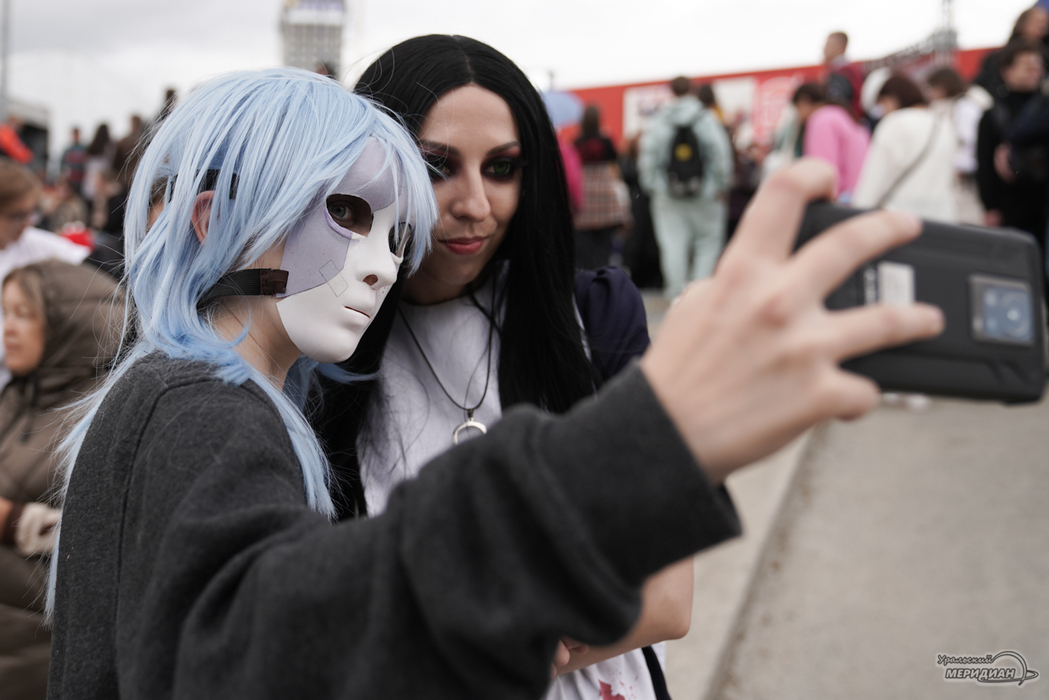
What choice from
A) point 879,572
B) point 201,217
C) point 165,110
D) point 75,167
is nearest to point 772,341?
point 201,217

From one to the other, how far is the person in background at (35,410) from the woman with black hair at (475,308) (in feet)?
2.63

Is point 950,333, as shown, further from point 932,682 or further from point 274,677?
point 932,682

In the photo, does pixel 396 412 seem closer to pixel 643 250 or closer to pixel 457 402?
pixel 457 402

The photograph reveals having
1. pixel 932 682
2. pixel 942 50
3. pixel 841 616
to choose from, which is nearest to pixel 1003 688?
pixel 932 682

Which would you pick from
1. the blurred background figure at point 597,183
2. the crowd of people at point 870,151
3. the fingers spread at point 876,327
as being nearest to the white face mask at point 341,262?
the fingers spread at point 876,327

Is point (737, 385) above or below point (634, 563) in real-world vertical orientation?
above

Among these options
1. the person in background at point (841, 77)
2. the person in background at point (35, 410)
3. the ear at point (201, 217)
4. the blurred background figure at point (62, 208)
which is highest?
the person in background at point (841, 77)

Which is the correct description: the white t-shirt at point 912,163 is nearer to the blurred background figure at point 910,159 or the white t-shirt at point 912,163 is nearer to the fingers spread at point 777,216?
the blurred background figure at point 910,159

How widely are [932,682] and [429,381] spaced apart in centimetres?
238

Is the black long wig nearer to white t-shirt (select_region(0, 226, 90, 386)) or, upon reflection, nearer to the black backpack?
white t-shirt (select_region(0, 226, 90, 386))

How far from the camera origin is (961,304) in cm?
73

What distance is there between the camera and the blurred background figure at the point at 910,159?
439 centimetres

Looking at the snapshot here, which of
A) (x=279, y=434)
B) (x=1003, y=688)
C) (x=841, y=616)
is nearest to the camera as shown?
(x=279, y=434)

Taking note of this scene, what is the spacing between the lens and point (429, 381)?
62.6 inches
